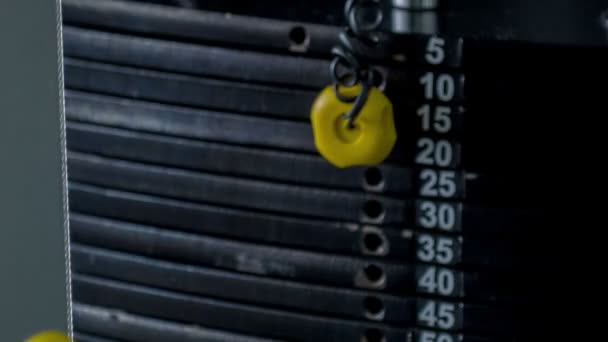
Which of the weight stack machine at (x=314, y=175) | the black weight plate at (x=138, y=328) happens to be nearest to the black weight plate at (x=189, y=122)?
the weight stack machine at (x=314, y=175)

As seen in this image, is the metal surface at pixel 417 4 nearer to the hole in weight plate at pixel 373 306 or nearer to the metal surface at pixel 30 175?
the hole in weight plate at pixel 373 306

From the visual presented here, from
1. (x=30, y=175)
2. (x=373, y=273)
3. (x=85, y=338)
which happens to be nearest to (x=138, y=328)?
(x=85, y=338)

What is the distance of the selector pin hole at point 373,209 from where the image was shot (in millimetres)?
610

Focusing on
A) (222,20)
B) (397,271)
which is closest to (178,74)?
(222,20)

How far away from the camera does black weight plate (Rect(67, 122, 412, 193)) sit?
61cm

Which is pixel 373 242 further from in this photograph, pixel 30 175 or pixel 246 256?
pixel 30 175

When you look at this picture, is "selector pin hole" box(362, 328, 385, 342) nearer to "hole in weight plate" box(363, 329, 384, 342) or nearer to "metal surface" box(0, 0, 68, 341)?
"hole in weight plate" box(363, 329, 384, 342)

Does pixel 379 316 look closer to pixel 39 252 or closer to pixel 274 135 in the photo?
pixel 274 135

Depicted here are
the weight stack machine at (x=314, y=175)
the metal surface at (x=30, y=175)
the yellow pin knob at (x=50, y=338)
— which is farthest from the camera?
the metal surface at (x=30, y=175)

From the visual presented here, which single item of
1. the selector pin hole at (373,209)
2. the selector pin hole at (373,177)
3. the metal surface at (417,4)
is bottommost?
the selector pin hole at (373,209)

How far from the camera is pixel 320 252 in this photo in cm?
63

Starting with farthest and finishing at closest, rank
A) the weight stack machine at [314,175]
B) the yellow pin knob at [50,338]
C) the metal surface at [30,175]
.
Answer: the metal surface at [30,175] → the yellow pin knob at [50,338] → the weight stack machine at [314,175]

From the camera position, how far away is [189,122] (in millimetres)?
635

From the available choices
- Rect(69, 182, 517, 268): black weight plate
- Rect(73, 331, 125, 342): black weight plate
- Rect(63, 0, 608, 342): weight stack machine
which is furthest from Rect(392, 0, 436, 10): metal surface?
Rect(73, 331, 125, 342): black weight plate
